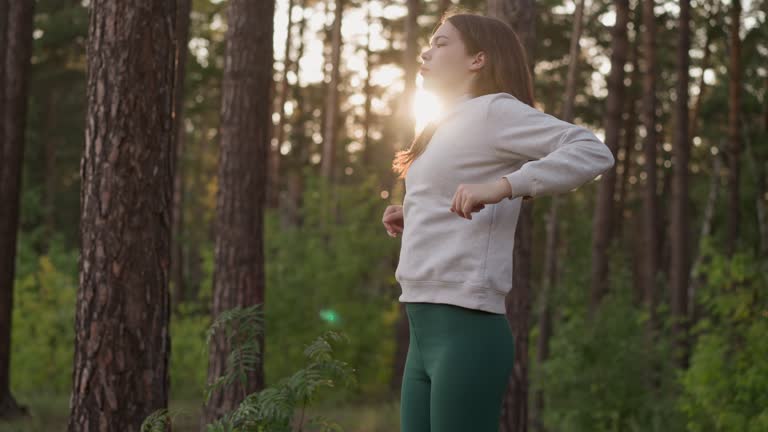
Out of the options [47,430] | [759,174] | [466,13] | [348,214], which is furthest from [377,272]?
[466,13]

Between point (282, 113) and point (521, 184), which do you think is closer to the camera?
point (521, 184)

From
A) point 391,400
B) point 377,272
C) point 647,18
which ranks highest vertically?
point 647,18

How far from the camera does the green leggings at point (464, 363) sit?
8.96 feet

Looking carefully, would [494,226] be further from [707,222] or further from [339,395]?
[707,222]

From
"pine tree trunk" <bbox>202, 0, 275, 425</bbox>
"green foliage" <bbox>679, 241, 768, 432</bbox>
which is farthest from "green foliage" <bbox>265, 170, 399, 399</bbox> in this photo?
"green foliage" <bbox>679, 241, 768, 432</bbox>

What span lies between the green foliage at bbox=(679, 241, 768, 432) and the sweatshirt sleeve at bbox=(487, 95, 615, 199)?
7.37m

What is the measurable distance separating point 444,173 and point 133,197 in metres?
2.68

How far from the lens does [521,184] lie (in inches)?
105

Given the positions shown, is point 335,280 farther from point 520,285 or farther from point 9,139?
point 520,285

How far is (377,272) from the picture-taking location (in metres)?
19.2

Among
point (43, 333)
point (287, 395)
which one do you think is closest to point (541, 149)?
point (287, 395)

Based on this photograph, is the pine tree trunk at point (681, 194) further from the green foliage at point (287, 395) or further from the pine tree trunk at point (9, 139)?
the green foliage at point (287, 395)

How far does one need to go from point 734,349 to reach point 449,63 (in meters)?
8.13

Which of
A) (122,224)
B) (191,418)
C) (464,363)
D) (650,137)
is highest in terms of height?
(650,137)
